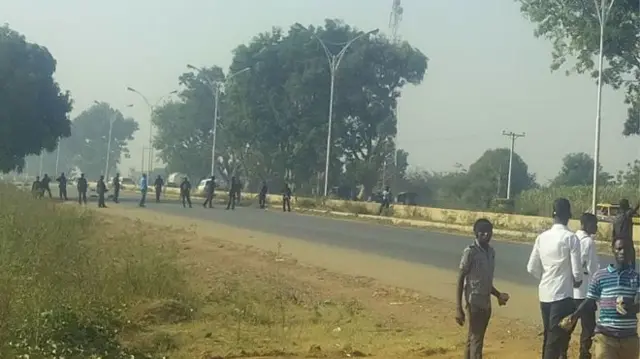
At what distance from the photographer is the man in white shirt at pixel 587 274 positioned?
295 inches

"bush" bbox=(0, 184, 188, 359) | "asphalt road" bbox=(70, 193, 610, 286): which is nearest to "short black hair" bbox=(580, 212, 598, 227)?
"bush" bbox=(0, 184, 188, 359)

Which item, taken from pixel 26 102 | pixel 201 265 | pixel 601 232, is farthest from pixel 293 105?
pixel 201 265

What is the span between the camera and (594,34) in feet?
118

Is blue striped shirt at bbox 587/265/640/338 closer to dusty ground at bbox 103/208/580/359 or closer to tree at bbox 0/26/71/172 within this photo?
dusty ground at bbox 103/208/580/359

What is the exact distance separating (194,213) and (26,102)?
18457 mm

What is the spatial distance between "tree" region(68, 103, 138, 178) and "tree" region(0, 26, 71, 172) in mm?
79457

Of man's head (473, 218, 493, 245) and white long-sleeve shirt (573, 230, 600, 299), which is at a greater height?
man's head (473, 218, 493, 245)

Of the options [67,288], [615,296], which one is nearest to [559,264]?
[615,296]

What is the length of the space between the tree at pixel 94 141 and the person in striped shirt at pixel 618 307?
129 m

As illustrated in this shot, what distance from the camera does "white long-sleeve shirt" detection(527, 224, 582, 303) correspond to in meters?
7.46

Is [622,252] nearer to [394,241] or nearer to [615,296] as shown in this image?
[615,296]

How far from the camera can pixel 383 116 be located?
61.0 m

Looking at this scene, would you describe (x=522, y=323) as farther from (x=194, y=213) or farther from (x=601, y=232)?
(x=194, y=213)

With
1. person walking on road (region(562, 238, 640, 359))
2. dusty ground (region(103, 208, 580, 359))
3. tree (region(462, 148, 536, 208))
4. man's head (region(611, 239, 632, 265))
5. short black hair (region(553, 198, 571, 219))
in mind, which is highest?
tree (region(462, 148, 536, 208))
